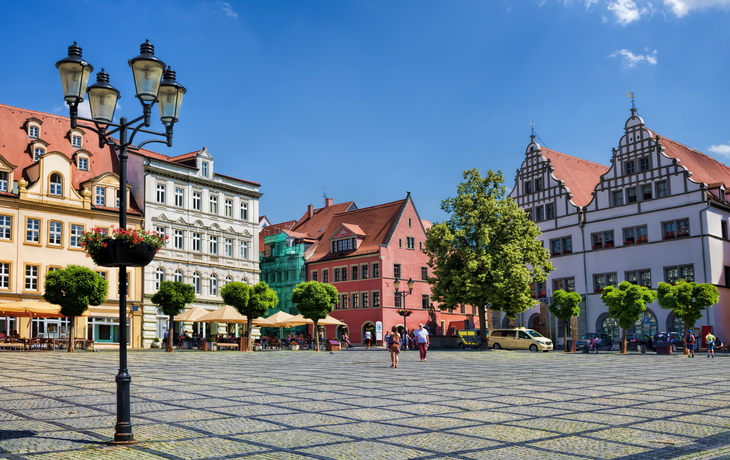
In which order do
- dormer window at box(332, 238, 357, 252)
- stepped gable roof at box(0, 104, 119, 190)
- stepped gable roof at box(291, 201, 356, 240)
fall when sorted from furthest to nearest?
1. stepped gable roof at box(291, 201, 356, 240)
2. dormer window at box(332, 238, 357, 252)
3. stepped gable roof at box(0, 104, 119, 190)

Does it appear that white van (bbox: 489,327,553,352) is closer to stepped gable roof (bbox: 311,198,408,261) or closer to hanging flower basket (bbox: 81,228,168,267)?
stepped gable roof (bbox: 311,198,408,261)

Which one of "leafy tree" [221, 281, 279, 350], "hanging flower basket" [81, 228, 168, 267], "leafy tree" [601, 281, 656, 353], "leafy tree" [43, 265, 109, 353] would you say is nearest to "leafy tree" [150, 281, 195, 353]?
"leafy tree" [221, 281, 279, 350]

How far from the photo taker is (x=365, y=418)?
11.2 metres

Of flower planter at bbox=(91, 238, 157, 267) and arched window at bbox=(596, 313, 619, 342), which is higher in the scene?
flower planter at bbox=(91, 238, 157, 267)

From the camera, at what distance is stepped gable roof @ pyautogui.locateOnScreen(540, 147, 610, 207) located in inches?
2493

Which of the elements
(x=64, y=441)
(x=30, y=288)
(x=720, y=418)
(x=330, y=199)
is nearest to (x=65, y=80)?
(x=64, y=441)

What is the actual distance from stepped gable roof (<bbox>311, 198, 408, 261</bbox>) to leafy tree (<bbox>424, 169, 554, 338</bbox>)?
59.2 feet

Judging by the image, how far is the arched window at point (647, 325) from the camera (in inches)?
2099

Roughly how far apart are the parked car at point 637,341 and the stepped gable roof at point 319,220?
1382 inches

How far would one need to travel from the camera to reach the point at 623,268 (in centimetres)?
5591

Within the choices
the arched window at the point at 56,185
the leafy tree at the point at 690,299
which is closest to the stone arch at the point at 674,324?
the leafy tree at the point at 690,299

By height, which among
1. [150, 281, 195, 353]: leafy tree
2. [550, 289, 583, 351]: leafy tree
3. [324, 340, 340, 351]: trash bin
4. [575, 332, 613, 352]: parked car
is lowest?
[575, 332, 613, 352]: parked car

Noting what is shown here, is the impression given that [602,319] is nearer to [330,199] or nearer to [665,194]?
[665,194]

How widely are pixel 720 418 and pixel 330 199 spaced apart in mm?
74840
